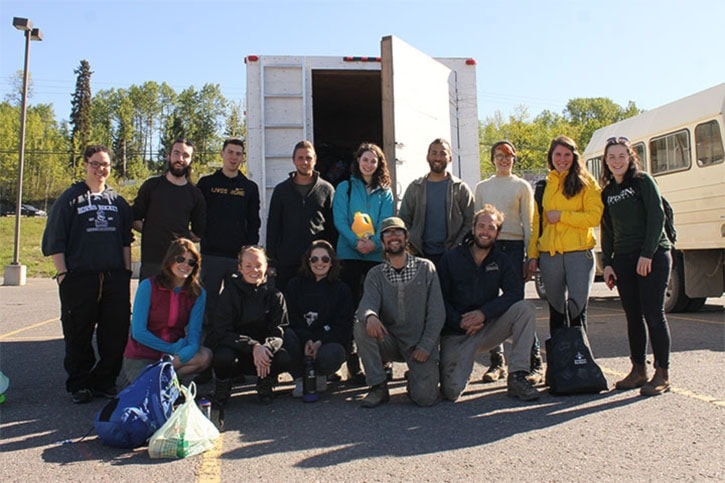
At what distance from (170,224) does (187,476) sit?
8.42 feet

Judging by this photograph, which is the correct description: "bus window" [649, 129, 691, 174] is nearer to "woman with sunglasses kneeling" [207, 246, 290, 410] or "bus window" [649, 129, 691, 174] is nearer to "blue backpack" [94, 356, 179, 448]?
"woman with sunglasses kneeling" [207, 246, 290, 410]

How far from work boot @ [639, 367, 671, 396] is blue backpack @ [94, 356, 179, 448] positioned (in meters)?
3.45

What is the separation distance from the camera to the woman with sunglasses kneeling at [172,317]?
4.67 m

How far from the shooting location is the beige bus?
8688 millimetres

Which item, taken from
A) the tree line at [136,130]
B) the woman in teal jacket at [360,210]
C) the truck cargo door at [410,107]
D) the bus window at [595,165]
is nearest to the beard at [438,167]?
the woman in teal jacket at [360,210]

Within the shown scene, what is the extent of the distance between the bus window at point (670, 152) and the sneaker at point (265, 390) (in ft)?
24.0

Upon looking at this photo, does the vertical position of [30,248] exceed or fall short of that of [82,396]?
it exceeds it

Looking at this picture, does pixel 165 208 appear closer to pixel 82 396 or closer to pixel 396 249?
pixel 82 396

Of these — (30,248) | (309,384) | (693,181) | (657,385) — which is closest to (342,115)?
(693,181)


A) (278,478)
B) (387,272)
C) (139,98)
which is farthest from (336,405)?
(139,98)

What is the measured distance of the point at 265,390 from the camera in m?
4.91

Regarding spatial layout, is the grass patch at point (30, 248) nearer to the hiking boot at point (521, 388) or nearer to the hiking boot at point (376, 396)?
the hiking boot at point (376, 396)

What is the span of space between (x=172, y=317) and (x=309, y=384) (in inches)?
46.6

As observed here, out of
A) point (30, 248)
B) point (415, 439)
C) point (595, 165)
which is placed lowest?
point (415, 439)
